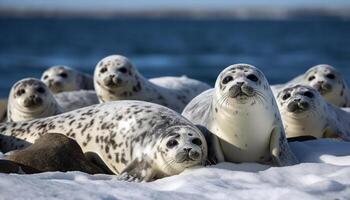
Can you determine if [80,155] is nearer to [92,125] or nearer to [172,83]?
[92,125]

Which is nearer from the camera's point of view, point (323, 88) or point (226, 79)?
point (226, 79)

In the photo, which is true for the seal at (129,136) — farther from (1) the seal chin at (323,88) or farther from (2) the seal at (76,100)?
(1) the seal chin at (323,88)

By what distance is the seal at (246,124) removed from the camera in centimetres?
616

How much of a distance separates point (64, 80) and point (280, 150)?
573 centimetres

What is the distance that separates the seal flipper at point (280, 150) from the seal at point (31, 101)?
3183mm

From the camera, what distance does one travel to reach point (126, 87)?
9.52 meters

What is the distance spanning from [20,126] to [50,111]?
1.40 m

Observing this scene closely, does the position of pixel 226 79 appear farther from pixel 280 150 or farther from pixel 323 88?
pixel 323 88

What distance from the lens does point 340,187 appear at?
5168 mm

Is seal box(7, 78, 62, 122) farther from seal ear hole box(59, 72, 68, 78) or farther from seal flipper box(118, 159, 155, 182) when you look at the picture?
seal flipper box(118, 159, 155, 182)

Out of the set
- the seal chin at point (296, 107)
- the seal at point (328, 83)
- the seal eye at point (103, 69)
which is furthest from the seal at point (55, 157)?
the seal at point (328, 83)

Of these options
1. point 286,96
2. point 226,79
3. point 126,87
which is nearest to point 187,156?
point 226,79

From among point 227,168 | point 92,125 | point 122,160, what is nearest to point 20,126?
point 92,125

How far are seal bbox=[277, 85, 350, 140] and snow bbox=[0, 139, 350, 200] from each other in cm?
151
